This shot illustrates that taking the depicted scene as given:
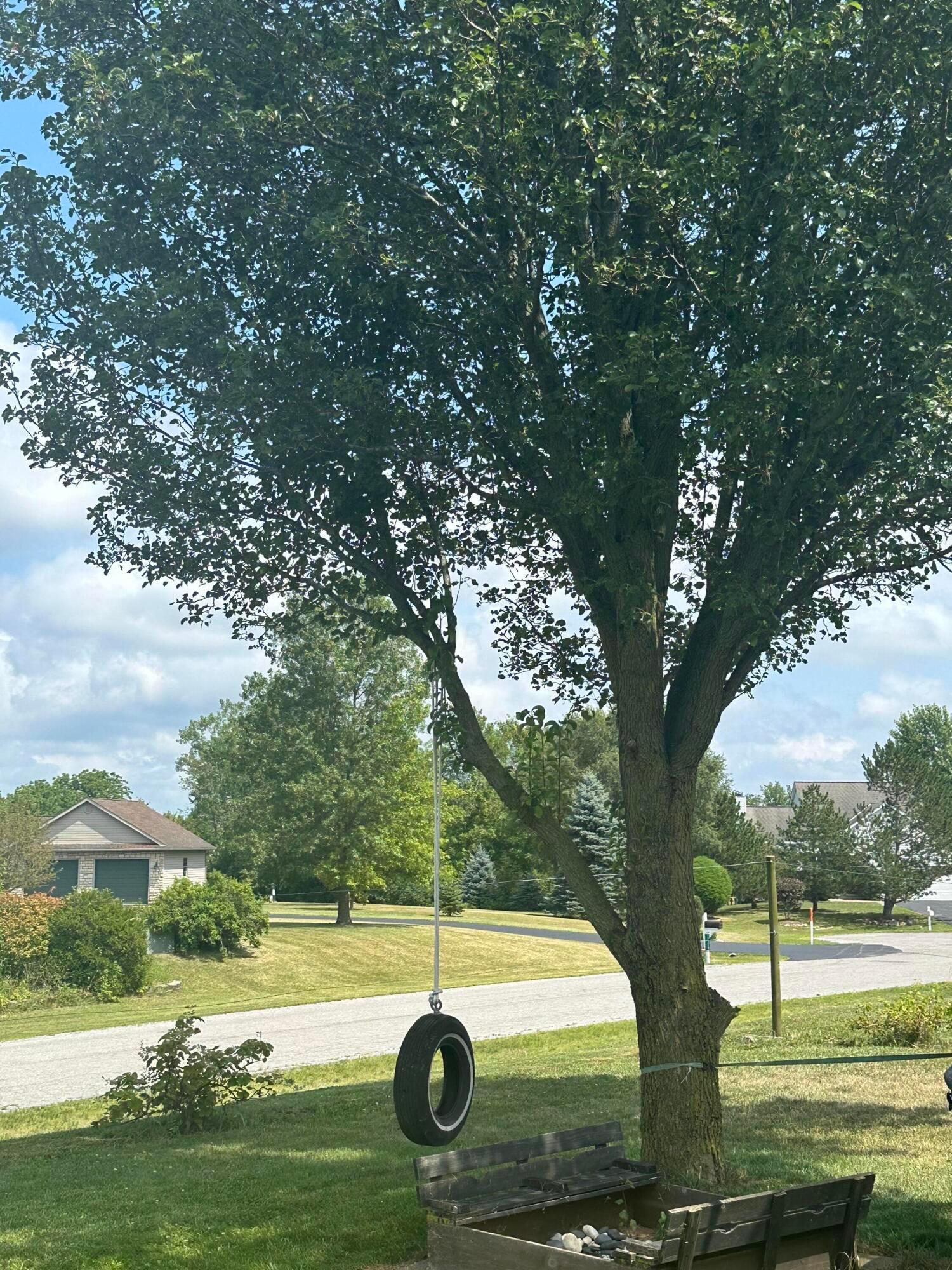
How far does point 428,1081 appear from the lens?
734cm

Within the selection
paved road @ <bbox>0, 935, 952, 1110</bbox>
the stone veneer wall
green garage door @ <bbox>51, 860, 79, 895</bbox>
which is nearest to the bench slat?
paved road @ <bbox>0, 935, 952, 1110</bbox>

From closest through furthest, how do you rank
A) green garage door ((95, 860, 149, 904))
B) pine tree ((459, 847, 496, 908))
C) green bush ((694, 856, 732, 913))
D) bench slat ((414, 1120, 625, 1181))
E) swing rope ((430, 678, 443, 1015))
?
bench slat ((414, 1120, 625, 1181)) → swing rope ((430, 678, 443, 1015)) → green garage door ((95, 860, 149, 904)) → green bush ((694, 856, 732, 913)) → pine tree ((459, 847, 496, 908))

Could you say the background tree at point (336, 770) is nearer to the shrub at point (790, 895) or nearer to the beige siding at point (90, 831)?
the beige siding at point (90, 831)

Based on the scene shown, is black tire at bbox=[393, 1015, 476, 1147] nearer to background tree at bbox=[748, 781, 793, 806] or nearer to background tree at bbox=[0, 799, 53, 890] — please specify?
background tree at bbox=[0, 799, 53, 890]

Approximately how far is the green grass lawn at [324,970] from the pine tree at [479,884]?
15944 millimetres

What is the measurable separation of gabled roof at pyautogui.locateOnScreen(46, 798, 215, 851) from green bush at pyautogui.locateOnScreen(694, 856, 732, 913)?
17908 millimetres

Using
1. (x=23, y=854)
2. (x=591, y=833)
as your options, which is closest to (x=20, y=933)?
(x=23, y=854)

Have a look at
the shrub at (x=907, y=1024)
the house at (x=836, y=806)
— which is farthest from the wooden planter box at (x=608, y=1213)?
the house at (x=836, y=806)

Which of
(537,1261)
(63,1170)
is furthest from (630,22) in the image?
(63,1170)

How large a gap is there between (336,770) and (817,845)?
75.1 ft

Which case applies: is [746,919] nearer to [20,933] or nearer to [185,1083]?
[20,933]

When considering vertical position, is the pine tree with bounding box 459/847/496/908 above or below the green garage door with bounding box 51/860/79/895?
below

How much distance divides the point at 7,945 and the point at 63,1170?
17225mm

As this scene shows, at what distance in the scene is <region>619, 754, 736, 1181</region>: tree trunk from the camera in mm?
8281
